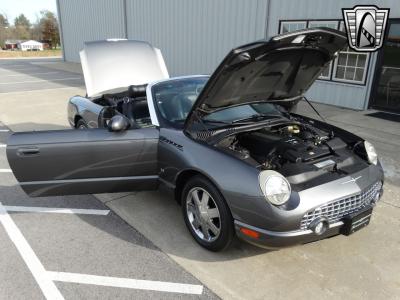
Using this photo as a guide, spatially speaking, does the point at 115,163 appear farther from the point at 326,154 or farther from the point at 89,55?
the point at 89,55

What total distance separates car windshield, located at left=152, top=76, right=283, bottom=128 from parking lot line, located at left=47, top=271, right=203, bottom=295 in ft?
4.84

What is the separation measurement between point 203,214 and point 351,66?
26.0ft

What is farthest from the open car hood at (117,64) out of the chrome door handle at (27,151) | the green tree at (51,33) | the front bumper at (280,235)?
the green tree at (51,33)

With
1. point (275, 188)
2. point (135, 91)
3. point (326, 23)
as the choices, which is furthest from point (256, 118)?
point (326, 23)

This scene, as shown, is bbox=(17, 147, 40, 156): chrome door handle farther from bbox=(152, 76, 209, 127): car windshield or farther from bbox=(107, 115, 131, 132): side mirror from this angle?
bbox=(152, 76, 209, 127): car windshield

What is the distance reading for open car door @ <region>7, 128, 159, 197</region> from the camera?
3.47 metres

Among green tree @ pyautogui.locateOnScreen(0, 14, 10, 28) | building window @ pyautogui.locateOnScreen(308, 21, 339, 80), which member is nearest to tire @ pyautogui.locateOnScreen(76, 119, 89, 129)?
building window @ pyautogui.locateOnScreen(308, 21, 339, 80)

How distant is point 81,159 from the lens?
352 cm

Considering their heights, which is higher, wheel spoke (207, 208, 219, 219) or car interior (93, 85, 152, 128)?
car interior (93, 85, 152, 128)

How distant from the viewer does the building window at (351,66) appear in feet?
29.9

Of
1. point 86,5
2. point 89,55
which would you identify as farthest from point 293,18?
point 86,5

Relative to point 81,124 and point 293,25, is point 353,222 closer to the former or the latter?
point 81,124

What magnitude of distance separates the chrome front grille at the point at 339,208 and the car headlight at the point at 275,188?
219 millimetres

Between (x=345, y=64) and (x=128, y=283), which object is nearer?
(x=128, y=283)
